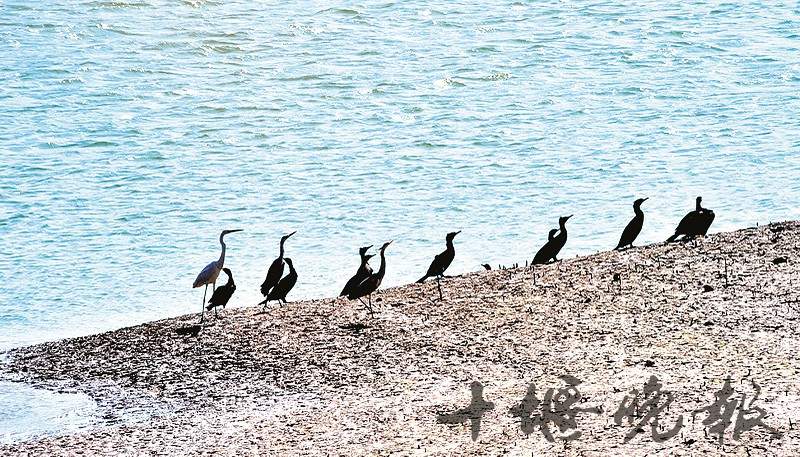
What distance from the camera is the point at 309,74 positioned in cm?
2995

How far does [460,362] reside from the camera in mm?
12312

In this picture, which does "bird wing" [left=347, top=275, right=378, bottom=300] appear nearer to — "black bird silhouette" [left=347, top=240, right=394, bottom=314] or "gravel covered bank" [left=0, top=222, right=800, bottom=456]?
"black bird silhouette" [left=347, top=240, right=394, bottom=314]

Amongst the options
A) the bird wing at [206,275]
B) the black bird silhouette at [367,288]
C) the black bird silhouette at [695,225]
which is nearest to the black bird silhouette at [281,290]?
the bird wing at [206,275]

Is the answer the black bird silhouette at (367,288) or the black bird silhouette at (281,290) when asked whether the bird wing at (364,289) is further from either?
the black bird silhouette at (281,290)

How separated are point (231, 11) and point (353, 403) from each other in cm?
2463

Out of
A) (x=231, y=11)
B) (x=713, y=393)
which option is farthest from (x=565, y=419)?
(x=231, y=11)

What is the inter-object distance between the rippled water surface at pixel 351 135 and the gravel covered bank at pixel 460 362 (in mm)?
2782

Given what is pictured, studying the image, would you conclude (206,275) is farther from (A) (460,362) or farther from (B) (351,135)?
(B) (351,135)

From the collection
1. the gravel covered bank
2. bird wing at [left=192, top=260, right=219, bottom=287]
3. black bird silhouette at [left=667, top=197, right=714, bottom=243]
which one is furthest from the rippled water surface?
the gravel covered bank

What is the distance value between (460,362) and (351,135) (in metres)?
13.6

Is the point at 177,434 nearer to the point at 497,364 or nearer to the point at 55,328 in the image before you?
the point at 497,364

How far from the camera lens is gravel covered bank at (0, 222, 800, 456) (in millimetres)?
10719

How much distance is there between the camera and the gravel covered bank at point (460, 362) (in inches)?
422

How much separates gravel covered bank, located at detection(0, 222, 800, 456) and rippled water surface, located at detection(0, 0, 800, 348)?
2782 mm
